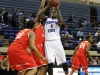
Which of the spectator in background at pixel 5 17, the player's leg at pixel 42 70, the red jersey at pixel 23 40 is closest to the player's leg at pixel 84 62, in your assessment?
the player's leg at pixel 42 70

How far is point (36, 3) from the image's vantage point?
73.8 ft

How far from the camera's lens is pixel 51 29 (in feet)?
22.7

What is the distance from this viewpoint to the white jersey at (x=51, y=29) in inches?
273

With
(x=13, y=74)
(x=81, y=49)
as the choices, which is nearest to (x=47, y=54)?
(x=81, y=49)

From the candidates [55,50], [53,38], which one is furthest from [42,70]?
[53,38]

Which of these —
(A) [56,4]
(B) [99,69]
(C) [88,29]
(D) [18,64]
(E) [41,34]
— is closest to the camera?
(D) [18,64]

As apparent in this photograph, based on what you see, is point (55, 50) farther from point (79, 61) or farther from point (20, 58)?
point (79, 61)

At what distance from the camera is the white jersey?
693 centimetres

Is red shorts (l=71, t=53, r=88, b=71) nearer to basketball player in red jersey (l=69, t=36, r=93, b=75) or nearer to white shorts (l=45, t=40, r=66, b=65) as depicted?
basketball player in red jersey (l=69, t=36, r=93, b=75)

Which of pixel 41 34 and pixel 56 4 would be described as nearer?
pixel 56 4

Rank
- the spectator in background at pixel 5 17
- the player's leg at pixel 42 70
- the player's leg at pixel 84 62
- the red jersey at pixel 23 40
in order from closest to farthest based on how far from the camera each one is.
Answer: the red jersey at pixel 23 40 < the player's leg at pixel 42 70 < the player's leg at pixel 84 62 < the spectator in background at pixel 5 17

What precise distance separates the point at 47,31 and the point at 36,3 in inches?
621

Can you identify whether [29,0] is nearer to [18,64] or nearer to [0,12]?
[0,12]

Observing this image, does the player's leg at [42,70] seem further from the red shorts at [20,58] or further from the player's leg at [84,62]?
the player's leg at [84,62]
